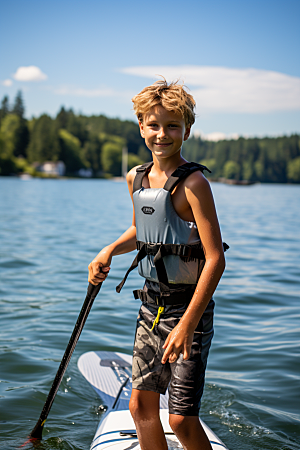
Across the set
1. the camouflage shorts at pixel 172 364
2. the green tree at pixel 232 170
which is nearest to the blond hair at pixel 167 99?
the camouflage shorts at pixel 172 364

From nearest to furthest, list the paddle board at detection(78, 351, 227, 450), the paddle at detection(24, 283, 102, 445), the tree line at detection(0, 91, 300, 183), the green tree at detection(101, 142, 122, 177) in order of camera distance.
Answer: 1. the paddle at detection(24, 283, 102, 445)
2. the paddle board at detection(78, 351, 227, 450)
3. the tree line at detection(0, 91, 300, 183)
4. the green tree at detection(101, 142, 122, 177)

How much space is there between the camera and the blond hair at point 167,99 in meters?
2.34

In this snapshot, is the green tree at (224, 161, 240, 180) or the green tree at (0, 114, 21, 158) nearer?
the green tree at (0, 114, 21, 158)

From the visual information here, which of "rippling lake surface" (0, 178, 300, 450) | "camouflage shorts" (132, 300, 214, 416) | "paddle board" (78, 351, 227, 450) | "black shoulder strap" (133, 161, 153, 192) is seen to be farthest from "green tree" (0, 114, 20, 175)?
"camouflage shorts" (132, 300, 214, 416)

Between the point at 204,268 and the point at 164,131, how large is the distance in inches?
28.6

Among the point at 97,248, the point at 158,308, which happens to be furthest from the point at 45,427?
the point at 97,248

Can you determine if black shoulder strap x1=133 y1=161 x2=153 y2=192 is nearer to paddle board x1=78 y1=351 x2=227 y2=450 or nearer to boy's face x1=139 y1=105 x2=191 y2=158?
boy's face x1=139 y1=105 x2=191 y2=158

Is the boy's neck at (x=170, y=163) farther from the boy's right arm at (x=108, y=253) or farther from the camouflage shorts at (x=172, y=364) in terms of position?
the camouflage shorts at (x=172, y=364)

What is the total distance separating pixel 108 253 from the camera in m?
2.70

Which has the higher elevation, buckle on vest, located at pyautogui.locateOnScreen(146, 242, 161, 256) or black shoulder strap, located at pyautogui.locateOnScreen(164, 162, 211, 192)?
black shoulder strap, located at pyautogui.locateOnScreen(164, 162, 211, 192)

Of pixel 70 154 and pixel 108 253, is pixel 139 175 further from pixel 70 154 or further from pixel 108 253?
pixel 70 154

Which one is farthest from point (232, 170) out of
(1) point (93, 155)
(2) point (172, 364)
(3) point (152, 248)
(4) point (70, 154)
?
(2) point (172, 364)

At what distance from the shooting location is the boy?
2.23 m

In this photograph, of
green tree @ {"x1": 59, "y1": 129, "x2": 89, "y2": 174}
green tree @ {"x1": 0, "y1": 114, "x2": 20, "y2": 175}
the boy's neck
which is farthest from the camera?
green tree @ {"x1": 59, "y1": 129, "x2": 89, "y2": 174}
